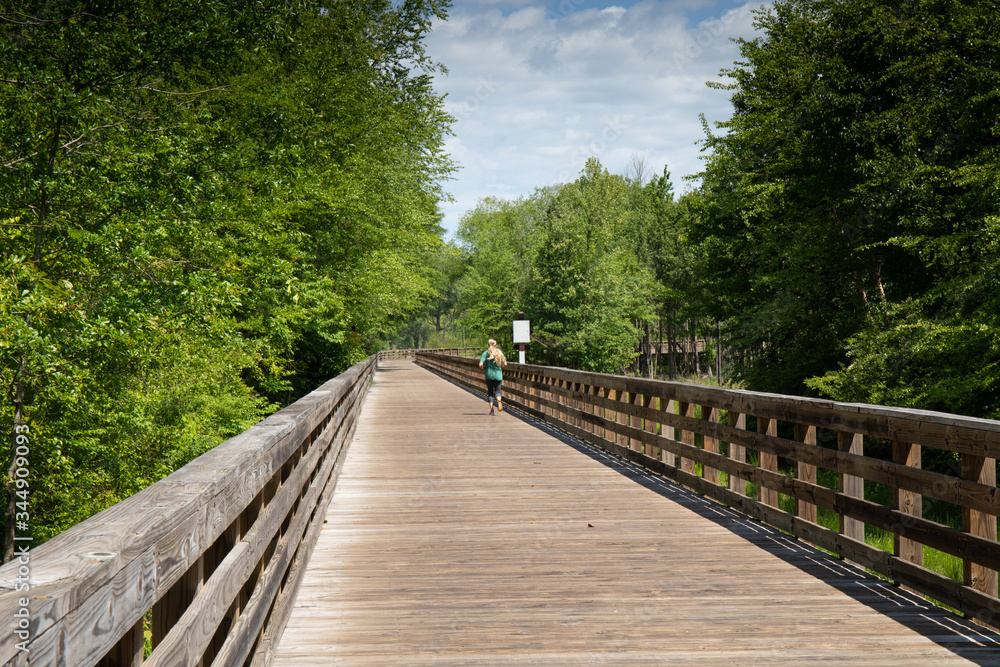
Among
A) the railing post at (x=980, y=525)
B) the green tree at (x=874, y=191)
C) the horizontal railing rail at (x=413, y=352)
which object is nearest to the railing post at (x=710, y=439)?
the railing post at (x=980, y=525)

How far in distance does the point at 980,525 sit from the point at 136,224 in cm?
1166

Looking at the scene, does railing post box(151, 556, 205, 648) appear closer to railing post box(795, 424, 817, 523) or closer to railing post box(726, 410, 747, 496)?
railing post box(795, 424, 817, 523)

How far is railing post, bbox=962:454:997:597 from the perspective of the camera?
13.8ft

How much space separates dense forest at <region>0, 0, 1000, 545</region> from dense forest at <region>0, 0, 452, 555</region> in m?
0.06

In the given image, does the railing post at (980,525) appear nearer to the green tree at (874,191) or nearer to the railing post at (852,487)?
the railing post at (852,487)

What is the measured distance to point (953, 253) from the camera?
15.2 m

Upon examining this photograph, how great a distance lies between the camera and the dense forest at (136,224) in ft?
36.8

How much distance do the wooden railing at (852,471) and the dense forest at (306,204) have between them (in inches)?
297

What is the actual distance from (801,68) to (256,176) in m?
15.0

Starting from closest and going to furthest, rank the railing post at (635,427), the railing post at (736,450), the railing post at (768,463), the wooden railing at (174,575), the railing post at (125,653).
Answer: the wooden railing at (174,575) → the railing post at (125,653) → the railing post at (768,463) → the railing post at (736,450) → the railing post at (635,427)

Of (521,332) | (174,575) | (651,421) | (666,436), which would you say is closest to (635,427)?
(651,421)

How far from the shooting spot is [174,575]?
2.25m

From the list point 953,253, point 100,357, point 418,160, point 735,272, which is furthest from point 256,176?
point 735,272

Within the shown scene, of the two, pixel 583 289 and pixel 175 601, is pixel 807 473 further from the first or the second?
pixel 583 289
